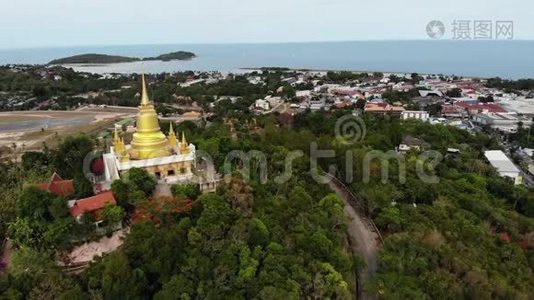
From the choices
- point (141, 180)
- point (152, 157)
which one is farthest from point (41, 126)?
point (141, 180)

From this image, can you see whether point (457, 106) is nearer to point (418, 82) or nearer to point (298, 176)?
point (418, 82)

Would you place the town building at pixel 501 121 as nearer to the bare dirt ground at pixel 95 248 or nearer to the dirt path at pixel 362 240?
the dirt path at pixel 362 240

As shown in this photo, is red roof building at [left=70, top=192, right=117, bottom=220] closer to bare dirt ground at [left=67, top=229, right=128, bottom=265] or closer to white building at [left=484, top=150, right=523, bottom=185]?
bare dirt ground at [left=67, top=229, right=128, bottom=265]

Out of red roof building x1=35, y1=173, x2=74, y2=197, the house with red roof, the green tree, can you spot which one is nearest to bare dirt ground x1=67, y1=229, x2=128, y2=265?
the house with red roof

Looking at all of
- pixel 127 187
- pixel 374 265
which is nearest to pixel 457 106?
pixel 374 265

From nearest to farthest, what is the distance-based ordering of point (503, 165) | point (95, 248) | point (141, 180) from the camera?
point (95, 248) < point (141, 180) < point (503, 165)

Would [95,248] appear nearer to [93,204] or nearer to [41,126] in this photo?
[93,204]

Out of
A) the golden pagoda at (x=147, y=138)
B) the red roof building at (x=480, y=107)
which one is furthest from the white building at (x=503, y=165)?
the golden pagoda at (x=147, y=138)
